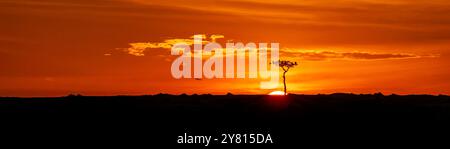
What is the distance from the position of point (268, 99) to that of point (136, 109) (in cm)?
1936

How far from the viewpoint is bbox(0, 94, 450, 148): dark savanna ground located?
7762 cm

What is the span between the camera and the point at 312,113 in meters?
93.6

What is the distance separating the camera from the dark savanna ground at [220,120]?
7762cm

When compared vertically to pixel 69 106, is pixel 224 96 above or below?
above

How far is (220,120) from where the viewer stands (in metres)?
88.2

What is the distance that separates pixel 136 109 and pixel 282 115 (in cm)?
1566
